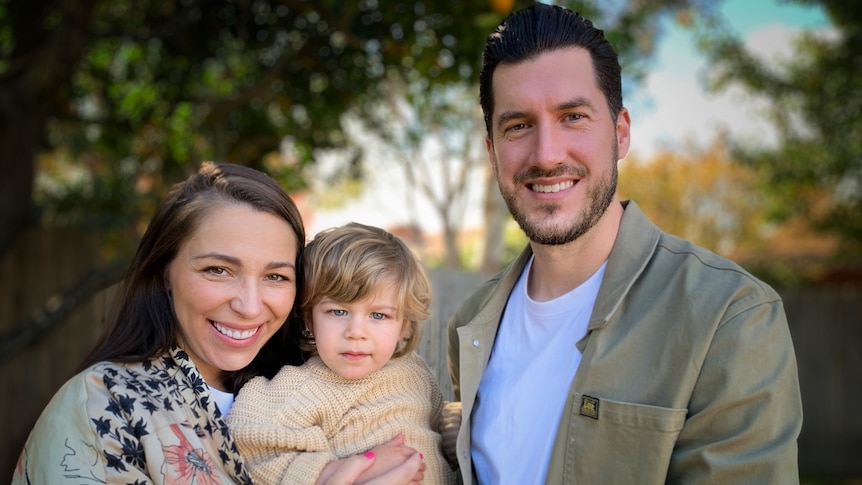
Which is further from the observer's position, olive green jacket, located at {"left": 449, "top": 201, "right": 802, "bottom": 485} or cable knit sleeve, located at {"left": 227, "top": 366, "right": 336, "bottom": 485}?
cable knit sleeve, located at {"left": 227, "top": 366, "right": 336, "bottom": 485}

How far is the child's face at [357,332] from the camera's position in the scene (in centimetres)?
287

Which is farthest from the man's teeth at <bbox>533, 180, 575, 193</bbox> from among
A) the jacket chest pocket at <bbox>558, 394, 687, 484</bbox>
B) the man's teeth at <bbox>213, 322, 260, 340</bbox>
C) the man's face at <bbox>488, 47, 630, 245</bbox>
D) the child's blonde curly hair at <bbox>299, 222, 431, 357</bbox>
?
the man's teeth at <bbox>213, 322, 260, 340</bbox>

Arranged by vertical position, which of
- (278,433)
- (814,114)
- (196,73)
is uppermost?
(814,114)

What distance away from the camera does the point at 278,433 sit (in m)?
2.67

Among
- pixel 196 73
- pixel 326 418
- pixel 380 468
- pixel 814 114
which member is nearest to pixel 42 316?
pixel 196 73

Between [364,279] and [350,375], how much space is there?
0.32 metres

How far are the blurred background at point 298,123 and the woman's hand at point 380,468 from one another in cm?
106

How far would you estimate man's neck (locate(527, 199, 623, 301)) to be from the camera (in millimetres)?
2875

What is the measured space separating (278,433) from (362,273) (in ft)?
1.91

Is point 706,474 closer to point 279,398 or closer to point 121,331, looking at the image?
point 279,398

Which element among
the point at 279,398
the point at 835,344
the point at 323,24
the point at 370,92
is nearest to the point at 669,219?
the point at 835,344

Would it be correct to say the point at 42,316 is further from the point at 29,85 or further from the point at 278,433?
the point at 278,433

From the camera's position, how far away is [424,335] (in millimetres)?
3961

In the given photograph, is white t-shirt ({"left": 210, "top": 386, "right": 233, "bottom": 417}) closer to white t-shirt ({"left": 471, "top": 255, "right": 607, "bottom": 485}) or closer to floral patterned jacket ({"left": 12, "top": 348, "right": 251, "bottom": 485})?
floral patterned jacket ({"left": 12, "top": 348, "right": 251, "bottom": 485})
